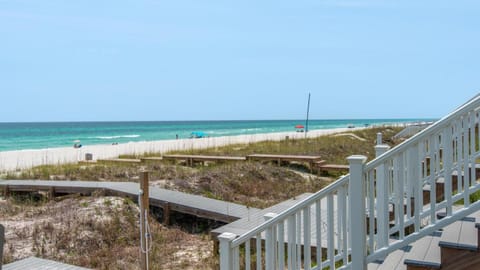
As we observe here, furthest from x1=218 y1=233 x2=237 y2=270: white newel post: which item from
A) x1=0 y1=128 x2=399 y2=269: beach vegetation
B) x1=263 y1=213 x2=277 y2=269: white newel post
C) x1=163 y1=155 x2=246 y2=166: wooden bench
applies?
x1=163 y1=155 x2=246 y2=166: wooden bench

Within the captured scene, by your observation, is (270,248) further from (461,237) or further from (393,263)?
(461,237)

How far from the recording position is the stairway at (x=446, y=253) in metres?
3.55

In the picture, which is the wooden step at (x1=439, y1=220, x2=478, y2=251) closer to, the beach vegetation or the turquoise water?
the beach vegetation

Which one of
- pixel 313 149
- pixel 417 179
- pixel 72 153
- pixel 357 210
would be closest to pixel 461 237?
→ pixel 417 179

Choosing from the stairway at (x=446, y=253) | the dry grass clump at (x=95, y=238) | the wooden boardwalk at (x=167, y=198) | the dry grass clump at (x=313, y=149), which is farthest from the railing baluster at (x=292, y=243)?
the dry grass clump at (x=313, y=149)

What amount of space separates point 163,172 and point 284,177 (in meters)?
3.89

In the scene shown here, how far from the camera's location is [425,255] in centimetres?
394

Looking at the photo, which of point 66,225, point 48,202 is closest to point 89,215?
point 66,225

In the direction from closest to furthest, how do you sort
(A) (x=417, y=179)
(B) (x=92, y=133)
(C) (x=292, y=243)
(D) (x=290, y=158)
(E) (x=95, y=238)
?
(A) (x=417, y=179)
(C) (x=292, y=243)
(E) (x=95, y=238)
(D) (x=290, y=158)
(B) (x=92, y=133)

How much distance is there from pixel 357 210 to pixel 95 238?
5.26 m

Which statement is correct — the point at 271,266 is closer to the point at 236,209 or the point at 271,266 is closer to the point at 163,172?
the point at 236,209

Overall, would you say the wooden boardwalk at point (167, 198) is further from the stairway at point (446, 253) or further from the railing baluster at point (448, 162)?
Result: the railing baluster at point (448, 162)

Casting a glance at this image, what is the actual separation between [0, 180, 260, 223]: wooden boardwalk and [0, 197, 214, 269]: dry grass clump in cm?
43

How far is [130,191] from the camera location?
31.1 ft
